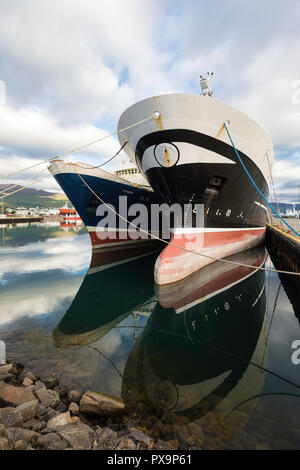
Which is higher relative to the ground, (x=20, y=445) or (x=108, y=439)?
(x=20, y=445)

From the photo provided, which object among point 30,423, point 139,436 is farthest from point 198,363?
point 30,423

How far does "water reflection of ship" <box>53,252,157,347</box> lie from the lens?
559cm

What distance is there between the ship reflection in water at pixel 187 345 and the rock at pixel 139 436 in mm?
153

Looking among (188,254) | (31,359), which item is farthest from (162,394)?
(188,254)

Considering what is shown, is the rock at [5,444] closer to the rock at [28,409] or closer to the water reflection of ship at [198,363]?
the rock at [28,409]

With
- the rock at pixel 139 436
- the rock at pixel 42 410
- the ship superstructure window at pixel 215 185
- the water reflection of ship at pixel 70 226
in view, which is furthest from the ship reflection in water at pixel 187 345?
the water reflection of ship at pixel 70 226

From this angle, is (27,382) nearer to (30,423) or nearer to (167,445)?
(30,423)

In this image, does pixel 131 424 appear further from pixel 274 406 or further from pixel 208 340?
pixel 208 340

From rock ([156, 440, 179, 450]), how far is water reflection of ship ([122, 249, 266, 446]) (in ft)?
0.32

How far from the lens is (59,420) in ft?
8.92

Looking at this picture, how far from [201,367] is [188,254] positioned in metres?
5.28

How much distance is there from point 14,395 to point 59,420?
831 millimetres

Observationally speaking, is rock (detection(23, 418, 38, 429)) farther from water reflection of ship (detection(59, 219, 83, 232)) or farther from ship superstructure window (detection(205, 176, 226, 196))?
water reflection of ship (detection(59, 219, 83, 232))

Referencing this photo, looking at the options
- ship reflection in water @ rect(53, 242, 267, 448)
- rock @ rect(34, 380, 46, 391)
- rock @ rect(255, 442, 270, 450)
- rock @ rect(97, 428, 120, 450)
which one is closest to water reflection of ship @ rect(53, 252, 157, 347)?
ship reflection in water @ rect(53, 242, 267, 448)
